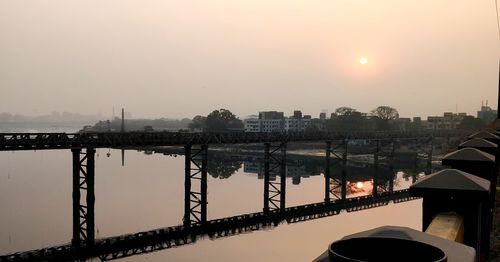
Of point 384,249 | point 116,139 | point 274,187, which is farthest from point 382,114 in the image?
point 384,249

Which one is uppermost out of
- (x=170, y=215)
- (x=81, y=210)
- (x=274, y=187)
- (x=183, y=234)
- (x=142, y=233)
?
(x=81, y=210)

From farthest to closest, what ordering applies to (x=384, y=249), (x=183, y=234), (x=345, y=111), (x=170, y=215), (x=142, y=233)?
1. (x=345, y=111)
2. (x=170, y=215)
3. (x=183, y=234)
4. (x=142, y=233)
5. (x=384, y=249)

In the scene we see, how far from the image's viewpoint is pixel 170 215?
44781mm

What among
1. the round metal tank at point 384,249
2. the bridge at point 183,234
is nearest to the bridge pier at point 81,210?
the bridge at point 183,234

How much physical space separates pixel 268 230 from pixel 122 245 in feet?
41.7

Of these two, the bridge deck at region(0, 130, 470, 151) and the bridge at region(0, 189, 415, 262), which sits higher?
the bridge deck at region(0, 130, 470, 151)

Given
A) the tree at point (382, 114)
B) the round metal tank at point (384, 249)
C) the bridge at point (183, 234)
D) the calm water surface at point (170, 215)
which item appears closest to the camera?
the round metal tank at point (384, 249)

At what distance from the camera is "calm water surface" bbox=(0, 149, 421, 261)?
110ft

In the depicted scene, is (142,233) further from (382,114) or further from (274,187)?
(382,114)

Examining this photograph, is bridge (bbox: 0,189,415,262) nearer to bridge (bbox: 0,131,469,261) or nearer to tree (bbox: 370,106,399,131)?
bridge (bbox: 0,131,469,261)

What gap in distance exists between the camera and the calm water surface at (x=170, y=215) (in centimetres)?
3344

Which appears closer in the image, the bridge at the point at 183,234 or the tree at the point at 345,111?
the bridge at the point at 183,234

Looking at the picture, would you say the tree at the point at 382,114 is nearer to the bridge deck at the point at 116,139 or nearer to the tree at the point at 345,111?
the tree at the point at 345,111

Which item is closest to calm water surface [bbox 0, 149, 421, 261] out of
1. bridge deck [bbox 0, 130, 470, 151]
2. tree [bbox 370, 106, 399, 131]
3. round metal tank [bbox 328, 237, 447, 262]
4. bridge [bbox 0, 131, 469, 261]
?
bridge [bbox 0, 131, 469, 261]
